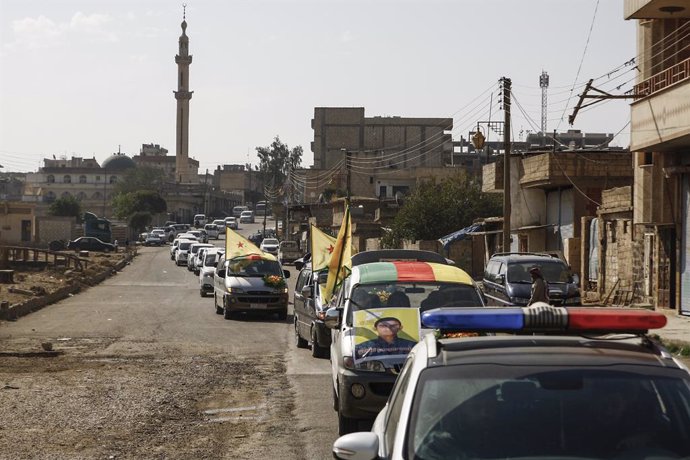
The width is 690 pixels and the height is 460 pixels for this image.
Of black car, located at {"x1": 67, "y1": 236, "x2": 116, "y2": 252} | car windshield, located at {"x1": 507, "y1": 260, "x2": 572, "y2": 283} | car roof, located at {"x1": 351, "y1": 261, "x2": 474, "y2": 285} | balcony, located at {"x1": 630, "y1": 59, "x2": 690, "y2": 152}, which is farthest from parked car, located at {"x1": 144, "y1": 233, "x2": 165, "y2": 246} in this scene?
car roof, located at {"x1": 351, "y1": 261, "x2": 474, "y2": 285}

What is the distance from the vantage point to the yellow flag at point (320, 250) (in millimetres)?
22922

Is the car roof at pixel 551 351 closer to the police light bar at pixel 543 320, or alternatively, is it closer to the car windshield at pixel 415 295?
the police light bar at pixel 543 320

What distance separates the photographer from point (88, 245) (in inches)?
3250

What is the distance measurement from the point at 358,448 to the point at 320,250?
18.3m

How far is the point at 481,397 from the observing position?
17.4ft

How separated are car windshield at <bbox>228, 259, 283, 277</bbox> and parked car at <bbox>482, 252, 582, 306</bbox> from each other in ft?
20.5

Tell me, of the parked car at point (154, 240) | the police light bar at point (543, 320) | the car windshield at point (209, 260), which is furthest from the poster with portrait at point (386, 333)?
the parked car at point (154, 240)

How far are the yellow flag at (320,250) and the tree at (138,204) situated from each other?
4220 inches

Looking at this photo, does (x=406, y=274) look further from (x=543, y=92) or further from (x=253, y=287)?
(x=543, y=92)

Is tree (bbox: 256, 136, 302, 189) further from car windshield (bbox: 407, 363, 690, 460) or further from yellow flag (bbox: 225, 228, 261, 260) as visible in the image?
car windshield (bbox: 407, 363, 690, 460)

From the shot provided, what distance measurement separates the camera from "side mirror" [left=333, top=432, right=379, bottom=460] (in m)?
5.17

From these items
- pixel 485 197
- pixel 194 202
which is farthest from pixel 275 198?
pixel 485 197

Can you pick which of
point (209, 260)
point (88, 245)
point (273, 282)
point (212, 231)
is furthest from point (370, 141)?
point (273, 282)

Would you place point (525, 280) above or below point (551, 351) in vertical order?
below
